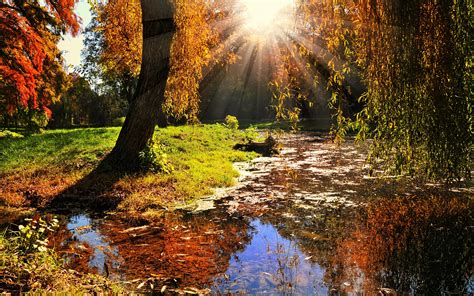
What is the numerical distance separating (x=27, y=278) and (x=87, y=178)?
6.23 metres

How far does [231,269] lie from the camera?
4832 mm

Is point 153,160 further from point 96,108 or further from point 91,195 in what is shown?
point 96,108

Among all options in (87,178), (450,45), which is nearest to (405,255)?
(450,45)

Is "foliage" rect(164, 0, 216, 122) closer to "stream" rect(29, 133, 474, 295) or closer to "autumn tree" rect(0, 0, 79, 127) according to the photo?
"stream" rect(29, 133, 474, 295)

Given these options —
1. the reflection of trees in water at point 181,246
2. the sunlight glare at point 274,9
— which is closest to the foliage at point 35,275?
the reflection of trees in water at point 181,246

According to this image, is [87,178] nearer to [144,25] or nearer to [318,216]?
[144,25]

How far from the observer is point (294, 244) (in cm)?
572

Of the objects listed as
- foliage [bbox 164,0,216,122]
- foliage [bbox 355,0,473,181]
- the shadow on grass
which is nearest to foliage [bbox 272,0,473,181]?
foliage [bbox 355,0,473,181]

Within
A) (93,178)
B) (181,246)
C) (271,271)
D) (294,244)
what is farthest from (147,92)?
(271,271)

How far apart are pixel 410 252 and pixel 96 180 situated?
7277 millimetres

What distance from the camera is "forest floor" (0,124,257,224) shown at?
8.19 meters

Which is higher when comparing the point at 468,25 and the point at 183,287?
the point at 468,25

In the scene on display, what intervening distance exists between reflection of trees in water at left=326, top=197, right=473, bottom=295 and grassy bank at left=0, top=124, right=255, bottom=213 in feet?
13.9

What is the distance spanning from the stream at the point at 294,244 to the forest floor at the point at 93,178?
2.95ft
